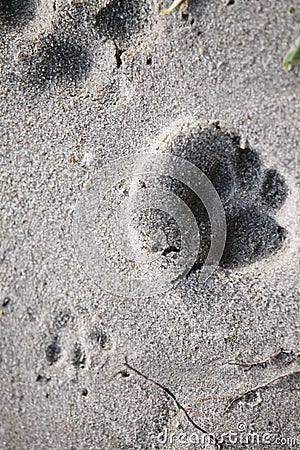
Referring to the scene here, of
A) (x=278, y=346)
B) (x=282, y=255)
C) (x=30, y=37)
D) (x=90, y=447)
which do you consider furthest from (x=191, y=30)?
(x=90, y=447)

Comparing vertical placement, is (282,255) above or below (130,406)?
above

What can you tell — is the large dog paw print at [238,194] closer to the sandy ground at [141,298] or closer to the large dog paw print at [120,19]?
the sandy ground at [141,298]

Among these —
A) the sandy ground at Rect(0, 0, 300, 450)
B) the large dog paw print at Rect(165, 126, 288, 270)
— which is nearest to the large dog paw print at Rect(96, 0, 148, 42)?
the sandy ground at Rect(0, 0, 300, 450)

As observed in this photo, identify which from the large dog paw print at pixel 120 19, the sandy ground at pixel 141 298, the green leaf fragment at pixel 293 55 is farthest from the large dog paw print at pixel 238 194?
the large dog paw print at pixel 120 19

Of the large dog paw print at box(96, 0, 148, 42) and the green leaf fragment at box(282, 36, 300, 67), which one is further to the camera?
the large dog paw print at box(96, 0, 148, 42)

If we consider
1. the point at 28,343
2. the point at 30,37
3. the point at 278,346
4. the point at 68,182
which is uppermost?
the point at 30,37

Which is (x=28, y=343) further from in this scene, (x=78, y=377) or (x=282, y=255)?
(x=282, y=255)

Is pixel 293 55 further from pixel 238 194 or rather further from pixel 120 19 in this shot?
pixel 120 19

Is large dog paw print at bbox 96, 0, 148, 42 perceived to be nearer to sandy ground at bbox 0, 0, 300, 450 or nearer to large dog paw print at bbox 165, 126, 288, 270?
sandy ground at bbox 0, 0, 300, 450
